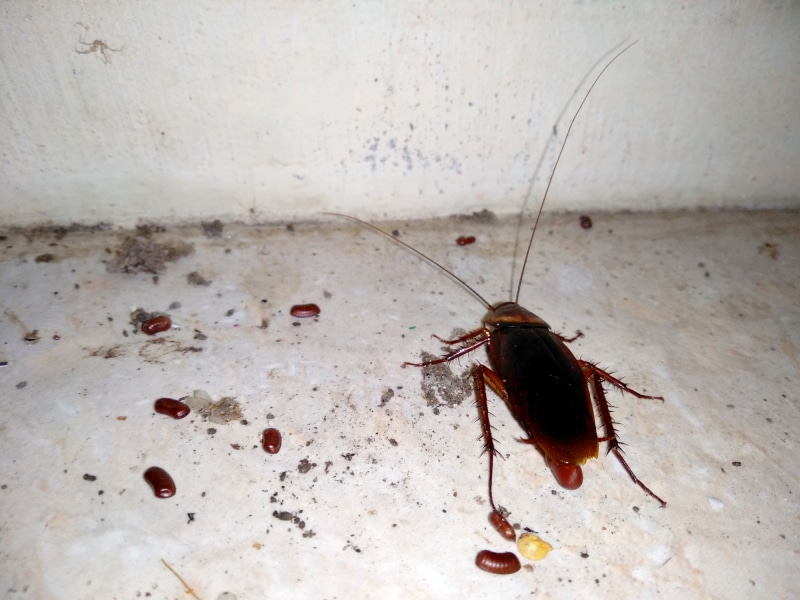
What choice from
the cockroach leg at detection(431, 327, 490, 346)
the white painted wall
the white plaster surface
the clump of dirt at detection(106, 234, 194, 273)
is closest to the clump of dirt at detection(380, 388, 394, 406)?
the white plaster surface

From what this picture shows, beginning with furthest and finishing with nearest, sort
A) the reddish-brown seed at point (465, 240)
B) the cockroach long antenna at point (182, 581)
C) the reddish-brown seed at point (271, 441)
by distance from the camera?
1. the reddish-brown seed at point (465, 240)
2. the reddish-brown seed at point (271, 441)
3. the cockroach long antenna at point (182, 581)

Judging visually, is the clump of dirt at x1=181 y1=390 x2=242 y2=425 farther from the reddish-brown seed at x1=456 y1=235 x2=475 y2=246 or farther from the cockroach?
the reddish-brown seed at x1=456 y1=235 x2=475 y2=246

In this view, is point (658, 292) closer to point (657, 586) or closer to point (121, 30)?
point (657, 586)

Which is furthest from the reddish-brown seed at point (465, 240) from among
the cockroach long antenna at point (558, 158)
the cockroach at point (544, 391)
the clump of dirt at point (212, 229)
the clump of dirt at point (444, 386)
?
the clump of dirt at point (212, 229)

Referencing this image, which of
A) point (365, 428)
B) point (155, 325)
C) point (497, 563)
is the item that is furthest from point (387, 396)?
point (155, 325)

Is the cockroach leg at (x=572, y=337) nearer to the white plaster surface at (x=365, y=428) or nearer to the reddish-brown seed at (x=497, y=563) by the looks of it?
the white plaster surface at (x=365, y=428)

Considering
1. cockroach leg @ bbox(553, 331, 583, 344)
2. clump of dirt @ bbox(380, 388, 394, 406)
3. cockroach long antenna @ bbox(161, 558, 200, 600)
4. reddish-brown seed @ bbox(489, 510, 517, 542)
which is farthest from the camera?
cockroach leg @ bbox(553, 331, 583, 344)
